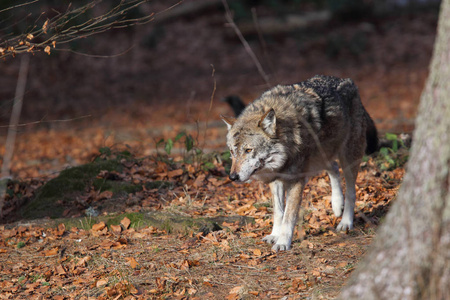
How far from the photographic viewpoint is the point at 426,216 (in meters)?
2.93

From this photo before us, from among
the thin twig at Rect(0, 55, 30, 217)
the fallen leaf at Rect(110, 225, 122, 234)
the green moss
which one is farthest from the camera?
the green moss

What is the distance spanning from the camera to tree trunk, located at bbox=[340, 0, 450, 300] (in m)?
2.89

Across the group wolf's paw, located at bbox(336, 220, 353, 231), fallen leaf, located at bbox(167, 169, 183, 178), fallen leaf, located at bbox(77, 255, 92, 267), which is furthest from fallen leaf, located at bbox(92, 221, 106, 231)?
wolf's paw, located at bbox(336, 220, 353, 231)

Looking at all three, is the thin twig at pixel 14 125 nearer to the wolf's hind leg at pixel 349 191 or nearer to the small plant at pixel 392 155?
the wolf's hind leg at pixel 349 191

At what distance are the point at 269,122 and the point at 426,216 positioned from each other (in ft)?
9.39

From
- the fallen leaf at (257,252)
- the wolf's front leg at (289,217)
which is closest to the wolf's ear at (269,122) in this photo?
the wolf's front leg at (289,217)

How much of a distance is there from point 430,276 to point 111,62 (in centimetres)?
1924

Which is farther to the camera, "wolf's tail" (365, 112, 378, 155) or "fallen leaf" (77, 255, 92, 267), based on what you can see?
"wolf's tail" (365, 112, 378, 155)

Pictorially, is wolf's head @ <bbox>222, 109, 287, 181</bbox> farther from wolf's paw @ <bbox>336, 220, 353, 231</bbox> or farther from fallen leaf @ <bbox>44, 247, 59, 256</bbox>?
fallen leaf @ <bbox>44, 247, 59, 256</bbox>

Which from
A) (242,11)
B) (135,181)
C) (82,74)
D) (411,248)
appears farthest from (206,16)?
(411,248)

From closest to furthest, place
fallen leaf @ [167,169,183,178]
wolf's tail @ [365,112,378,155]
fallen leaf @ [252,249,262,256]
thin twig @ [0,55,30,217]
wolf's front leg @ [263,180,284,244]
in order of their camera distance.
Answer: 1. thin twig @ [0,55,30,217]
2. fallen leaf @ [252,249,262,256]
3. wolf's front leg @ [263,180,284,244]
4. wolf's tail @ [365,112,378,155]
5. fallen leaf @ [167,169,183,178]

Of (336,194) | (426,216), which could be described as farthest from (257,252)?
(426,216)

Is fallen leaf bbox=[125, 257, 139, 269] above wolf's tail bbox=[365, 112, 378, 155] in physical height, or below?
below

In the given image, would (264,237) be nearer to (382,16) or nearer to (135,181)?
(135,181)
